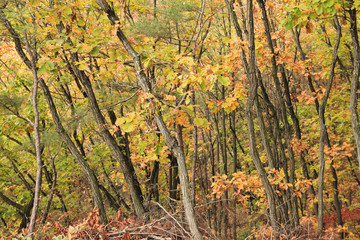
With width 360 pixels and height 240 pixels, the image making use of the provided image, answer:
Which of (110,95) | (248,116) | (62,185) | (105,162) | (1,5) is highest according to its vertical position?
(1,5)

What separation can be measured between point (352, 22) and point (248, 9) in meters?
2.08

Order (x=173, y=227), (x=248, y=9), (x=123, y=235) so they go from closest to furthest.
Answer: (x=123, y=235) < (x=173, y=227) < (x=248, y=9)

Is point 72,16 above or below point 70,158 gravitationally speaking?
above

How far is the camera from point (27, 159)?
9.05 metres

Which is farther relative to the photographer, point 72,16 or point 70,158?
point 70,158

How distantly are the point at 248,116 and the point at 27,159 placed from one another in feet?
26.9

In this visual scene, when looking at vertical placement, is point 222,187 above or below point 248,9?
below

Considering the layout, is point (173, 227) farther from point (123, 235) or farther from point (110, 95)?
point (110, 95)

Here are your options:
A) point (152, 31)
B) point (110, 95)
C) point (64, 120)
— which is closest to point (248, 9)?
point (152, 31)

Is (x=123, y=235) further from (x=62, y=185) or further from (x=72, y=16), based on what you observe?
(x=62, y=185)

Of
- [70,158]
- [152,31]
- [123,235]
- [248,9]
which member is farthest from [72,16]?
[70,158]

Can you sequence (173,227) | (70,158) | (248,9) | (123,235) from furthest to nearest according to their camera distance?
(70,158) → (248,9) → (173,227) → (123,235)

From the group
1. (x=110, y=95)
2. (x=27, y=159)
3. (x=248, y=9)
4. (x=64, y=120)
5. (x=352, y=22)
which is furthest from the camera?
(x=27, y=159)

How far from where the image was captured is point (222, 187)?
5.45 m
